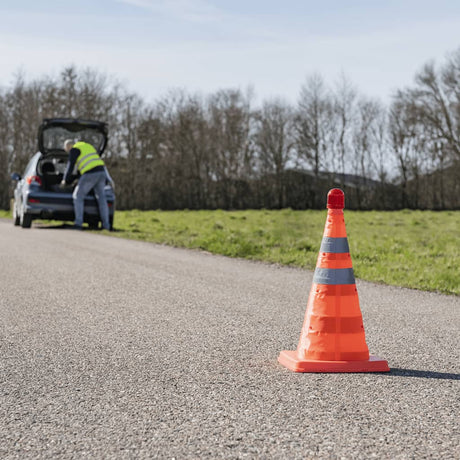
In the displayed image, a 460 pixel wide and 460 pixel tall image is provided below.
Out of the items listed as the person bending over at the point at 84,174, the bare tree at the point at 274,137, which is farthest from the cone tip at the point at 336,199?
the bare tree at the point at 274,137

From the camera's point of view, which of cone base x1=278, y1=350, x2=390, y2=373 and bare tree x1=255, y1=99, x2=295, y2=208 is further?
bare tree x1=255, y1=99, x2=295, y2=208

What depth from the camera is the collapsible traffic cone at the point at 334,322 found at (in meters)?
3.69

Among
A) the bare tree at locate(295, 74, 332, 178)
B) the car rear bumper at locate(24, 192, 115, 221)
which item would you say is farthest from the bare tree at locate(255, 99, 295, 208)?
the car rear bumper at locate(24, 192, 115, 221)

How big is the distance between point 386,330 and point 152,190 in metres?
35.5

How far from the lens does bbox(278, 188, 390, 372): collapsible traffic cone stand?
369 centimetres

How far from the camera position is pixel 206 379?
137 inches

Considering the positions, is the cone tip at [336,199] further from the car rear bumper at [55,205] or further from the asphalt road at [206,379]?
the car rear bumper at [55,205]

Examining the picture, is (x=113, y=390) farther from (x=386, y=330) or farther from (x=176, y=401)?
(x=386, y=330)

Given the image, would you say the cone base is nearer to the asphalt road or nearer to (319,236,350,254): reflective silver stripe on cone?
the asphalt road

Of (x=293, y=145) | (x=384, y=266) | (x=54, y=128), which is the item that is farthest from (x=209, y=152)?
(x=384, y=266)

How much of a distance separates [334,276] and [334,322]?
281 mm

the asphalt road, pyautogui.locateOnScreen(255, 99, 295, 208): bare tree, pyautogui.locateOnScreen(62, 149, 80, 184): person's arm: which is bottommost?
Result: the asphalt road

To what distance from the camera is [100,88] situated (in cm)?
4394

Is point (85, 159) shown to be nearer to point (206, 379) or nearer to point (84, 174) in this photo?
point (84, 174)
